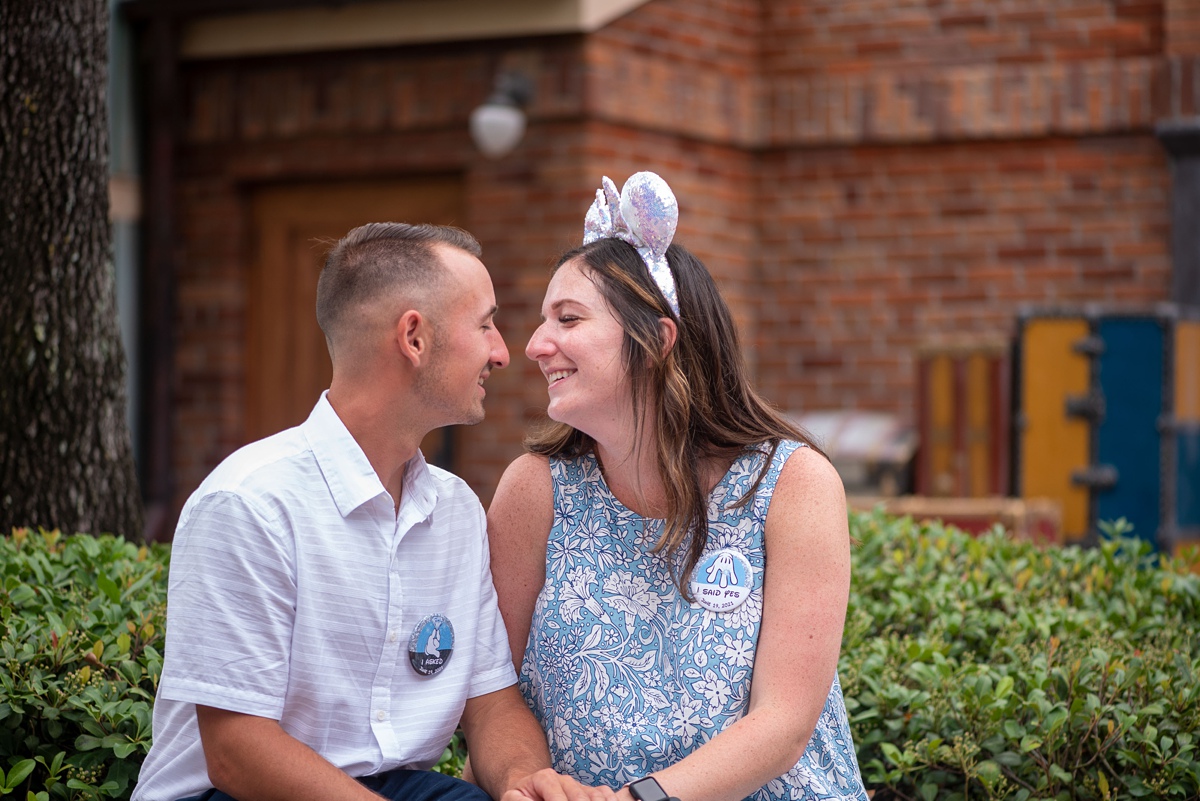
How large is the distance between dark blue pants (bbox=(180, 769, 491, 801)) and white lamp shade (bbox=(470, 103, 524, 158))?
497cm

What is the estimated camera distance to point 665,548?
2.41m

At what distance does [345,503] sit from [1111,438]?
4.94 m

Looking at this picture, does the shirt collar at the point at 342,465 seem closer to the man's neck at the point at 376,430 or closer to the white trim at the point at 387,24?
the man's neck at the point at 376,430

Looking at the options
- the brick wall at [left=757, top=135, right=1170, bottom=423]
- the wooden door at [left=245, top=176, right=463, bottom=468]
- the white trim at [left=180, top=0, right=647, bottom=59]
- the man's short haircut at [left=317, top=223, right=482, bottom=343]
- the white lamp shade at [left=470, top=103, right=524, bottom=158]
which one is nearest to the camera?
the man's short haircut at [left=317, top=223, right=482, bottom=343]

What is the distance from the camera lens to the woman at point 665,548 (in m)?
2.31

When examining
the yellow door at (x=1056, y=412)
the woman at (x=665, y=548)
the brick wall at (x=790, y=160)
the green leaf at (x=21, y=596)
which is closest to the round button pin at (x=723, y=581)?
the woman at (x=665, y=548)

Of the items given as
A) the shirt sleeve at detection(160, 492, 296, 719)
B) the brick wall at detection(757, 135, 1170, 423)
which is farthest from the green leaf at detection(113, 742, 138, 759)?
the brick wall at detection(757, 135, 1170, 423)

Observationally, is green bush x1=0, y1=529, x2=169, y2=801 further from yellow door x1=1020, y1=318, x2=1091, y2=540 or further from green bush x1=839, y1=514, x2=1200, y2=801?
yellow door x1=1020, y1=318, x2=1091, y2=540

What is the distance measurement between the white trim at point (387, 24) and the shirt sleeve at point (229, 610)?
523cm

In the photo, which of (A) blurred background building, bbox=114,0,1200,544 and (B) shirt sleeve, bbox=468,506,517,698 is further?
(A) blurred background building, bbox=114,0,1200,544

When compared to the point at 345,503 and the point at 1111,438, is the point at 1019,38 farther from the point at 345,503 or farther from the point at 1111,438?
the point at 345,503

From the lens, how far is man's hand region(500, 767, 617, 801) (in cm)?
216

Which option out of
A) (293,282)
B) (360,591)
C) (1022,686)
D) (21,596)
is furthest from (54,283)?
(293,282)

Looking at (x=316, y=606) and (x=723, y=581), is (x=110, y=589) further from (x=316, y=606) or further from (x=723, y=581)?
(x=723, y=581)
